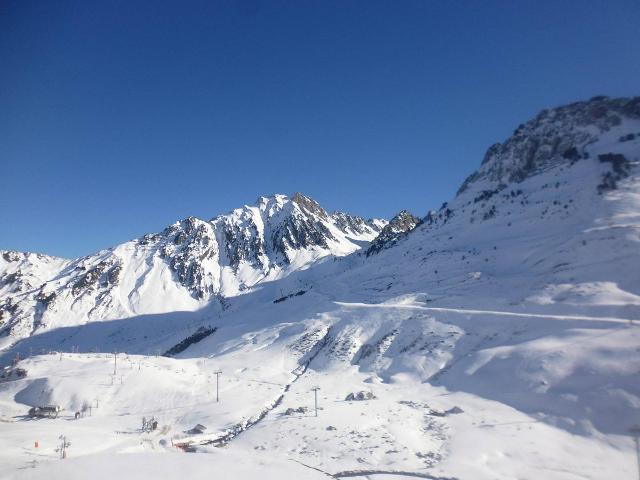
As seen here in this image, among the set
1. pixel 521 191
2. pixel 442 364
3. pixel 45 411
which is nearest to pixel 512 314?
pixel 442 364

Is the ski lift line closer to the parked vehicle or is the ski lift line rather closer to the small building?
the small building

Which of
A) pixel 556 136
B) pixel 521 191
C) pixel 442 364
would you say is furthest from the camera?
pixel 556 136

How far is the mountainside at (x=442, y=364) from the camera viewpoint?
3722 centimetres

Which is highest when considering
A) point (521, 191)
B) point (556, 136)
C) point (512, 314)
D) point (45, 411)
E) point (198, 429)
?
point (556, 136)

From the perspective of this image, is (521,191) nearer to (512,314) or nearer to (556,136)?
(556,136)

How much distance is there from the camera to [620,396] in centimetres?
4053

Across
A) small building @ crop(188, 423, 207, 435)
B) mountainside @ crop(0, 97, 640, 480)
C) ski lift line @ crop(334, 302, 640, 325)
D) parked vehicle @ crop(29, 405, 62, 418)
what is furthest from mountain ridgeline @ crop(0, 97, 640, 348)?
parked vehicle @ crop(29, 405, 62, 418)

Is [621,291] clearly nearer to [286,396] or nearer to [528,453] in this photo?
[528,453]

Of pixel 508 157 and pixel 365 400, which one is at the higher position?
pixel 508 157

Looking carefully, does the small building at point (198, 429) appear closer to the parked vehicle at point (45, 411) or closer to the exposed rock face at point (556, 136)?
the parked vehicle at point (45, 411)

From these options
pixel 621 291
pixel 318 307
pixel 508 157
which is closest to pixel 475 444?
pixel 621 291

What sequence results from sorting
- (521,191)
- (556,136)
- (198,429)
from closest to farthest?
(198,429) < (521,191) < (556,136)

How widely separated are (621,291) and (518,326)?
65.4ft

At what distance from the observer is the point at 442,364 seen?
63.9 meters
